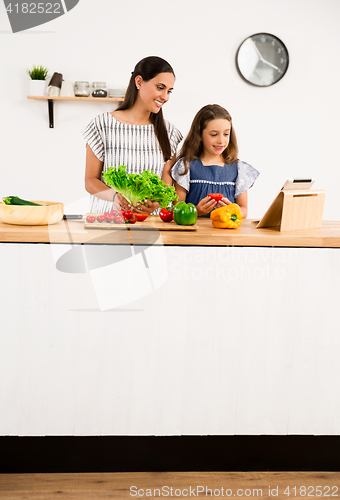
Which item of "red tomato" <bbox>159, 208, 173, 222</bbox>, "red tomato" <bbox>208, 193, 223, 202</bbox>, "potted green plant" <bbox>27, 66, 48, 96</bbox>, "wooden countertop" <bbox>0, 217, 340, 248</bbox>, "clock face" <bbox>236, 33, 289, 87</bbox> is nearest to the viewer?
"wooden countertop" <bbox>0, 217, 340, 248</bbox>

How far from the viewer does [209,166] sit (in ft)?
7.68

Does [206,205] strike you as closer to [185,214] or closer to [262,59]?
[185,214]

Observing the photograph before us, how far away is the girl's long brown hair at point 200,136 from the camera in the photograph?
221 cm

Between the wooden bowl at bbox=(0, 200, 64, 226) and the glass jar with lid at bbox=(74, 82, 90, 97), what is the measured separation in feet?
7.21

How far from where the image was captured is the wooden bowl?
1568mm

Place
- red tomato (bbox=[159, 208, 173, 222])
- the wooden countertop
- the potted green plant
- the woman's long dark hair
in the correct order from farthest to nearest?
the potted green plant, the woman's long dark hair, red tomato (bbox=[159, 208, 173, 222]), the wooden countertop

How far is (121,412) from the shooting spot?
5.26 ft

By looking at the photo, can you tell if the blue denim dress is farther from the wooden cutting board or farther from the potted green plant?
the potted green plant

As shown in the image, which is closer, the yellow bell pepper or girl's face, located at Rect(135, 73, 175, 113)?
the yellow bell pepper

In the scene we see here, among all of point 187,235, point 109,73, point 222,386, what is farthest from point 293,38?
point 222,386

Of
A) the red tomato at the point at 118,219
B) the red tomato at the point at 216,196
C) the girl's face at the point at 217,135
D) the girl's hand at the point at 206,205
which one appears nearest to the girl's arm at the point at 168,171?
the girl's face at the point at 217,135

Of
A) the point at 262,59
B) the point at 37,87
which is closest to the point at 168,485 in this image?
the point at 37,87

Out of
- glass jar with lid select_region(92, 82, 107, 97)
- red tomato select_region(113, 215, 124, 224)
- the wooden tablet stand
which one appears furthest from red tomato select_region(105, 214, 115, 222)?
glass jar with lid select_region(92, 82, 107, 97)

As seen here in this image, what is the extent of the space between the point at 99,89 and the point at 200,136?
1.57m
